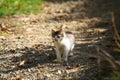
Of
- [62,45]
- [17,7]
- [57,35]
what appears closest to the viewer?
[57,35]

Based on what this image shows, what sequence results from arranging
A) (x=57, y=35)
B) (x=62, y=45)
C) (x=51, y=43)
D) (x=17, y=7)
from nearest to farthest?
(x=57, y=35)
(x=62, y=45)
(x=51, y=43)
(x=17, y=7)

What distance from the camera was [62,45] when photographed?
829 centimetres

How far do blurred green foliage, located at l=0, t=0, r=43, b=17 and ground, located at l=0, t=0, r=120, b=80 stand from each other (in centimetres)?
24

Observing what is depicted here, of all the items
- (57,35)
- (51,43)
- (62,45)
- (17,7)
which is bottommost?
(51,43)

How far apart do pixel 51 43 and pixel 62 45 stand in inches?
62.5

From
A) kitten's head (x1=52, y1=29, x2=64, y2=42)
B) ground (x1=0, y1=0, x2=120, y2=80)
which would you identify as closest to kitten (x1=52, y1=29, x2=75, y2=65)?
kitten's head (x1=52, y1=29, x2=64, y2=42)

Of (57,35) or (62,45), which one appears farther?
(62,45)

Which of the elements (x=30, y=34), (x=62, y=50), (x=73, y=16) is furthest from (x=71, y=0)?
(x=62, y=50)

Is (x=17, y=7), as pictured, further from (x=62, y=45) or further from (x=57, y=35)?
(x=57, y=35)

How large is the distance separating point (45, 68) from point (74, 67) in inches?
20.7

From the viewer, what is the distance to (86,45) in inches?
377

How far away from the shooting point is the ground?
25.4 ft

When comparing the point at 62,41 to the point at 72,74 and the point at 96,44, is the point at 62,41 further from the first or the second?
the point at 96,44

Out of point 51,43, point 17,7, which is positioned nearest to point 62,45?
point 51,43
